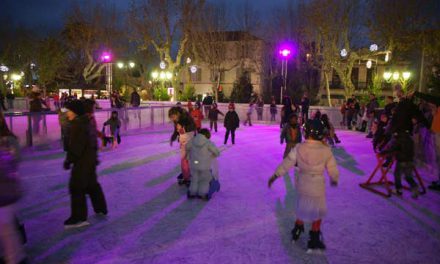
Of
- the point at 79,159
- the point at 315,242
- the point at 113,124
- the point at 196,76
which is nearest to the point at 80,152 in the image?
the point at 79,159

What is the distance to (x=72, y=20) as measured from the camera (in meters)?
36.1

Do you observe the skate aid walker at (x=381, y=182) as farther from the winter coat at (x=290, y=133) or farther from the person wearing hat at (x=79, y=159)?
the person wearing hat at (x=79, y=159)

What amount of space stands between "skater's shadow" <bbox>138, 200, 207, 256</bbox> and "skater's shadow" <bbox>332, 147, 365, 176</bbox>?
447 centimetres

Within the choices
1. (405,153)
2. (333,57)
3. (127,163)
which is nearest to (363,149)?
(405,153)

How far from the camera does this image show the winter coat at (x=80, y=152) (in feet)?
15.6

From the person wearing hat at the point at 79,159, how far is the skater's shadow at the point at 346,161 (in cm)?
601

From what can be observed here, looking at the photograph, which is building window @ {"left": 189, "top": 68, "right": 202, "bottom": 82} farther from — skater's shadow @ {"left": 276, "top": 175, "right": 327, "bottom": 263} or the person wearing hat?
the person wearing hat

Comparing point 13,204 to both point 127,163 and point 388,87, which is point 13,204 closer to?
point 127,163

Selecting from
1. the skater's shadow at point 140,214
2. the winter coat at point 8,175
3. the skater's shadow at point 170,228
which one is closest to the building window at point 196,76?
the skater's shadow at point 140,214

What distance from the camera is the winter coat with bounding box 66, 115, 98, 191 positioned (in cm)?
476

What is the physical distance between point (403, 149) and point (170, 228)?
158 inches

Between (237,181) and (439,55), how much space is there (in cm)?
1526

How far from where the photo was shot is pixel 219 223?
521 centimetres

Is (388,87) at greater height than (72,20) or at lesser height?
lesser
